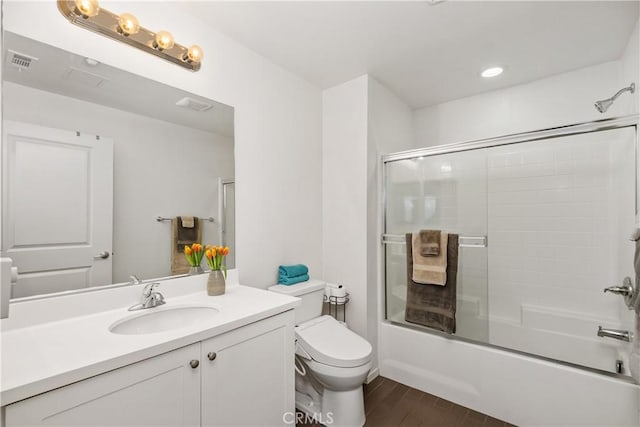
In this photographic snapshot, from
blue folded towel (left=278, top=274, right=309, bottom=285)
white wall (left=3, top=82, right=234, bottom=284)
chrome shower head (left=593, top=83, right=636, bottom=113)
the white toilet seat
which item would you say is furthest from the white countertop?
chrome shower head (left=593, top=83, right=636, bottom=113)

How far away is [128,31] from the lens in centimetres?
136

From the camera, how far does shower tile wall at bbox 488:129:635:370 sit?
1888mm

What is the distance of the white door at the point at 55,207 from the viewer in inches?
44.6

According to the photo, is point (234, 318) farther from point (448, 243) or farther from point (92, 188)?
point (448, 243)

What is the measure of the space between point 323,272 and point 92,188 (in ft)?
5.65

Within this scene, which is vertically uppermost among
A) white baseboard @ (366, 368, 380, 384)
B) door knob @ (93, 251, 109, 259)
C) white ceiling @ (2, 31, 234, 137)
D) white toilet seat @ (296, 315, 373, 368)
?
white ceiling @ (2, 31, 234, 137)

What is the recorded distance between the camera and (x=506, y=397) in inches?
71.2

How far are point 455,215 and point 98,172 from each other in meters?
2.16

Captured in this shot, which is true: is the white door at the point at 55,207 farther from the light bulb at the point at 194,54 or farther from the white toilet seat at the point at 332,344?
the white toilet seat at the point at 332,344

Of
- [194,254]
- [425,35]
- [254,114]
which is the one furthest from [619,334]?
[254,114]

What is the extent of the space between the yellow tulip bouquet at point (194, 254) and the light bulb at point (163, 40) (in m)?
1.03

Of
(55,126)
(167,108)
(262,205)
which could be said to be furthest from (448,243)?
(55,126)

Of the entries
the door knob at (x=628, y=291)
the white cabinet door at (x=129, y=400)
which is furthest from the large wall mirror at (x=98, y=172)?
the door knob at (x=628, y=291)

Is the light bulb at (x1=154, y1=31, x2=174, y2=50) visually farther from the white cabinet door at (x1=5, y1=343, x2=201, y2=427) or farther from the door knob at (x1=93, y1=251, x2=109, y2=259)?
the white cabinet door at (x1=5, y1=343, x2=201, y2=427)
